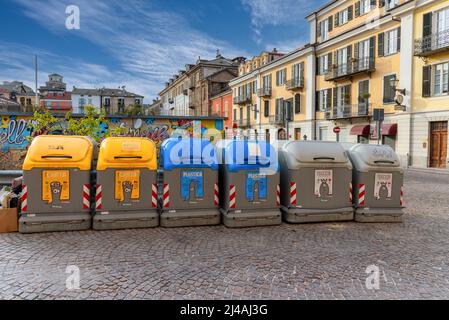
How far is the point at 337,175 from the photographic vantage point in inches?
285

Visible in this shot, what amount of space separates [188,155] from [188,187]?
25.3 inches

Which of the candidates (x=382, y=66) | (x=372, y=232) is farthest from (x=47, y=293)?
(x=382, y=66)

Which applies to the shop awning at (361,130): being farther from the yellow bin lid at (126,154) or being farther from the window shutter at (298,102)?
the yellow bin lid at (126,154)

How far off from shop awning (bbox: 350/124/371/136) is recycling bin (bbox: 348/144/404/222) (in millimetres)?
21922

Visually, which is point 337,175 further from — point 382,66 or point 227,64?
point 227,64

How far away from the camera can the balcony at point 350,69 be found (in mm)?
27125

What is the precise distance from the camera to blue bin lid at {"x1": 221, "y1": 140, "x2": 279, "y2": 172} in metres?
6.89

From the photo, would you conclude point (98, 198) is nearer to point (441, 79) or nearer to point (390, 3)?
point (441, 79)

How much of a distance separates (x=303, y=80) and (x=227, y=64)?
96.0ft

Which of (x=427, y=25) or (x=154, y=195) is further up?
(x=427, y=25)

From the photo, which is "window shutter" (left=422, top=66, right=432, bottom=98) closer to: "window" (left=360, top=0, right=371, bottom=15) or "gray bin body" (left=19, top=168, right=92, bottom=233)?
"window" (left=360, top=0, right=371, bottom=15)

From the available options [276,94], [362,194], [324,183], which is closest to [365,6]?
[276,94]

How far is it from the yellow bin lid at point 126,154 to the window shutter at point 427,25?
22700 mm

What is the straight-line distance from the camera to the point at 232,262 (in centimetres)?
486
